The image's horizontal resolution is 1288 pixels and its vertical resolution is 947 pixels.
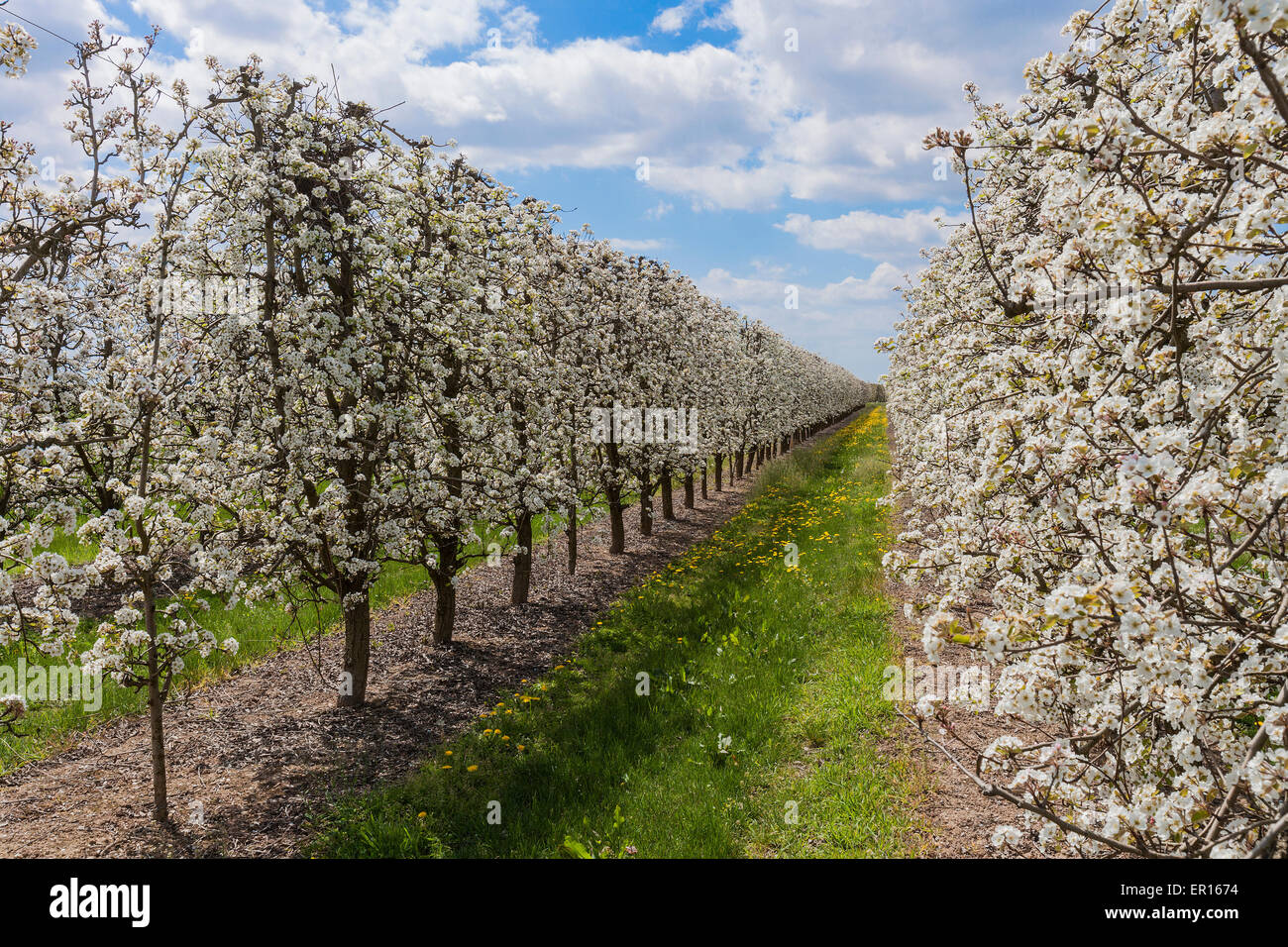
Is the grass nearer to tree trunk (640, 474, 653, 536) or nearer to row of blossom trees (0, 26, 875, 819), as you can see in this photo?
row of blossom trees (0, 26, 875, 819)

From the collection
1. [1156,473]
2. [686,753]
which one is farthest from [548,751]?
[1156,473]

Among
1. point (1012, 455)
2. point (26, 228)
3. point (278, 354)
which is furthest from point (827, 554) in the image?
point (26, 228)

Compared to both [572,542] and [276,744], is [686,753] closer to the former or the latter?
[276,744]

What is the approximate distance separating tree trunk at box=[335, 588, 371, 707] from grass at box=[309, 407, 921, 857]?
1.62 metres

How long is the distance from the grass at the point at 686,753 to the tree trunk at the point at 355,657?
1.62m

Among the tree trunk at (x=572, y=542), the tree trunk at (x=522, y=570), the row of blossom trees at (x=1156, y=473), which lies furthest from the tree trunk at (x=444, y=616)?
the row of blossom trees at (x=1156, y=473)

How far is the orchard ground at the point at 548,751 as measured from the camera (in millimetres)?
6090

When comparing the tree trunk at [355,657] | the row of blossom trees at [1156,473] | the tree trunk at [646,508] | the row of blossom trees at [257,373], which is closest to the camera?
the row of blossom trees at [1156,473]

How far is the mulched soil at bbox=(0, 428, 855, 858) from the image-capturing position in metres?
6.10

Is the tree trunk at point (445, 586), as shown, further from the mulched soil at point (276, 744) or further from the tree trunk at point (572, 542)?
the tree trunk at point (572, 542)

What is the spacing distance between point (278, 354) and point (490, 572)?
844 centimetres

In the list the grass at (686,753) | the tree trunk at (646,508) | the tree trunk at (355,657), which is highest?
the tree trunk at (646,508)

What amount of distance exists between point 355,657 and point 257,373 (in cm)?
366

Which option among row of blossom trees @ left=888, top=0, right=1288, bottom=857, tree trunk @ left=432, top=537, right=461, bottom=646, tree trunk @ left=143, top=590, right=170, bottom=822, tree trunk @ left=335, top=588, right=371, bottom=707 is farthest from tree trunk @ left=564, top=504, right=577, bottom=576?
row of blossom trees @ left=888, top=0, right=1288, bottom=857
